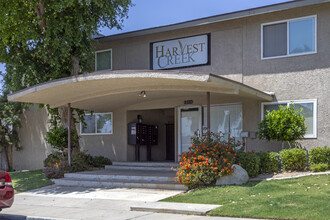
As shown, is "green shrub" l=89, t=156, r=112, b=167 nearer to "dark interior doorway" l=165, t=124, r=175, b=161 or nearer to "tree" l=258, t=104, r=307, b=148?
"dark interior doorway" l=165, t=124, r=175, b=161

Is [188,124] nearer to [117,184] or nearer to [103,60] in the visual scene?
[117,184]

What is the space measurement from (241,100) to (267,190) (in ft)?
17.1

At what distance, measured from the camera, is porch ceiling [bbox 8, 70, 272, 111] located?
11.4 m

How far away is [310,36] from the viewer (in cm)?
1366

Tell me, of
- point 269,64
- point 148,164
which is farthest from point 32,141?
→ point 269,64

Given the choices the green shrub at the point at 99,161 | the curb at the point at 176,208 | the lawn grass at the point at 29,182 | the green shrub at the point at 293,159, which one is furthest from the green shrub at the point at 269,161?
the lawn grass at the point at 29,182

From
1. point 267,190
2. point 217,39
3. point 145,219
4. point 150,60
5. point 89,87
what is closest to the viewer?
point 145,219

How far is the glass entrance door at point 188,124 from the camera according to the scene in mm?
16031

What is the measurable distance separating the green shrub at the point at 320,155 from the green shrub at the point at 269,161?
105cm

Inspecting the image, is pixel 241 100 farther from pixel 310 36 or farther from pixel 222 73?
pixel 310 36

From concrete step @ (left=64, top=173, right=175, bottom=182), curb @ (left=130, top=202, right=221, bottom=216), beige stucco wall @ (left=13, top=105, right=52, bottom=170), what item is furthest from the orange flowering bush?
beige stucco wall @ (left=13, top=105, right=52, bottom=170)

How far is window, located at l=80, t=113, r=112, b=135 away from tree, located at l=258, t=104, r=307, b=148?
7.55 metres

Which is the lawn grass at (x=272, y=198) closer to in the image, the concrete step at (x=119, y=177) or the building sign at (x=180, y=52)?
the concrete step at (x=119, y=177)

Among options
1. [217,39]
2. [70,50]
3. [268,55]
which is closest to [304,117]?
[268,55]
